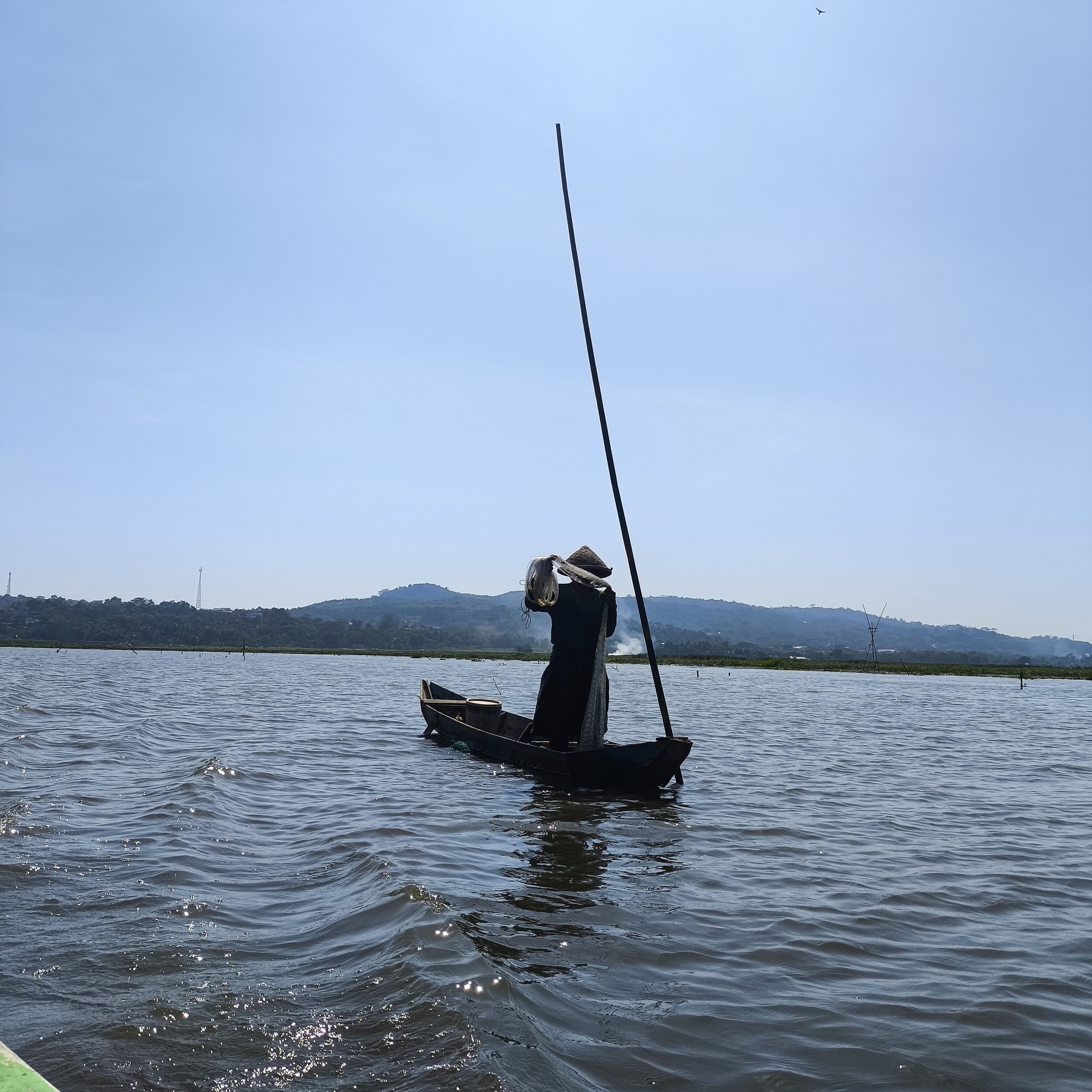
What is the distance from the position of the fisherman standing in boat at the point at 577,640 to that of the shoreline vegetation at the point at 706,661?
57.7 metres

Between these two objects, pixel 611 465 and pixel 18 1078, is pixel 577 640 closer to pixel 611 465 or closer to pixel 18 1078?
pixel 611 465

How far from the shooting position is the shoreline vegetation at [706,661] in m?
85.6

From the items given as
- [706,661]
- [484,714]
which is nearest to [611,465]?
[484,714]

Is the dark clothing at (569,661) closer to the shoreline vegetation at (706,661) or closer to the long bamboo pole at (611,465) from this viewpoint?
the long bamboo pole at (611,465)

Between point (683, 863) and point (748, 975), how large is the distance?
3214 mm

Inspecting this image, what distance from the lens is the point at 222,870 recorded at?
25.9ft

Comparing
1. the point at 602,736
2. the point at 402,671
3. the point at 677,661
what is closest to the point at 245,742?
the point at 602,736

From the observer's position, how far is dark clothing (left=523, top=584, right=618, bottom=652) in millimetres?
13352

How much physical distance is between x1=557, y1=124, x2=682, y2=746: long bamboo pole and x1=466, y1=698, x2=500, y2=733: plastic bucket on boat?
614cm

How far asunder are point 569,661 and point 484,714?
6.97 meters

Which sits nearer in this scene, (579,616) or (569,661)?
(579,616)

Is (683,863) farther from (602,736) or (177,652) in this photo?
(177,652)

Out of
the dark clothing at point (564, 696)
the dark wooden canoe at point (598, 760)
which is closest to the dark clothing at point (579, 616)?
the dark clothing at point (564, 696)

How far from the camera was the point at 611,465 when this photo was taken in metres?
13.9
